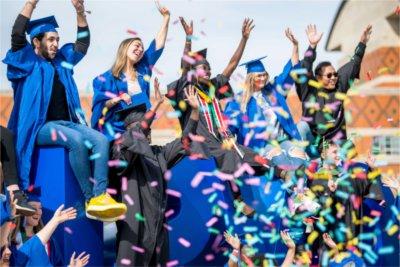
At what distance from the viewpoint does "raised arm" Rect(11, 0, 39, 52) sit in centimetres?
747

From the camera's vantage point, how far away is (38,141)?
24.9 feet

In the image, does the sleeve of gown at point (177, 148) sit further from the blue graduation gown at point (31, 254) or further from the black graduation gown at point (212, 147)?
the blue graduation gown at point (31, 254)

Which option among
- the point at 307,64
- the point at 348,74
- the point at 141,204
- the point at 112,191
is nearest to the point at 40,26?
the point at 112,191

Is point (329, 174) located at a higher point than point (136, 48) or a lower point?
lower

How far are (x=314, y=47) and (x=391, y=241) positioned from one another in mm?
2493

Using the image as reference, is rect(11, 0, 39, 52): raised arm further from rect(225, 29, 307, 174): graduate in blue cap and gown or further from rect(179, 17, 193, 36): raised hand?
rect(225, 29, 307, 174): graduate in blue cap and gown

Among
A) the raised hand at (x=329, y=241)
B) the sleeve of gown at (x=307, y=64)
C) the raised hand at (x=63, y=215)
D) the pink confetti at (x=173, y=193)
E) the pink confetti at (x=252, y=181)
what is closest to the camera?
the raised hand at (x=63, y=215)

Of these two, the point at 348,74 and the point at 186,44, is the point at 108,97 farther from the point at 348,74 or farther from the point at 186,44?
the point at 348,74

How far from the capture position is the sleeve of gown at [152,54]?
28.2ft

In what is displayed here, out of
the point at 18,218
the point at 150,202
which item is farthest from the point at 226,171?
the point at 18,218

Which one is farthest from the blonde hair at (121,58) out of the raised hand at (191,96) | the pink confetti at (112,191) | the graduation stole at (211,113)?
the pink confetti at (112,191)

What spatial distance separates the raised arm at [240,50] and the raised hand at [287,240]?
1945 mm

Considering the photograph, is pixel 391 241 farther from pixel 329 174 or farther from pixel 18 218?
pixel 18 218

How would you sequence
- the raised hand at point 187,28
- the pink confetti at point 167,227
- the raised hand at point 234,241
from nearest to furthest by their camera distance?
the pink confetti at point 167,227, the raised hand at point 234,241, the raised hand at point 187,28
